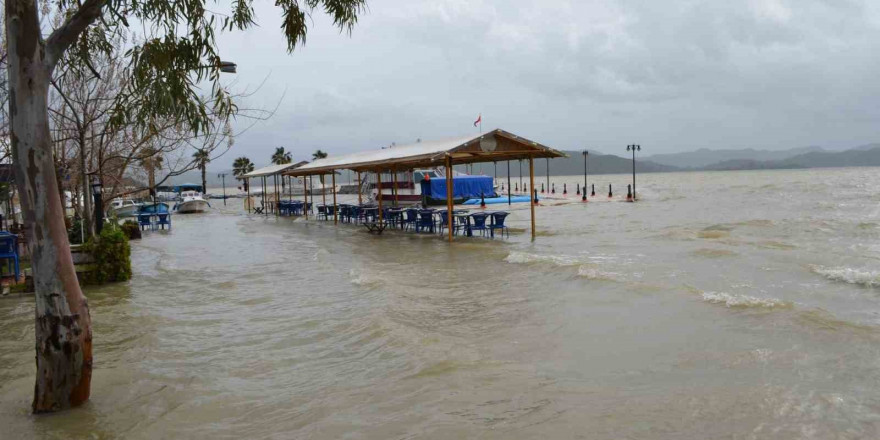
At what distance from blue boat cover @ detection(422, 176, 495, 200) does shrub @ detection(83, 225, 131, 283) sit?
28230mm

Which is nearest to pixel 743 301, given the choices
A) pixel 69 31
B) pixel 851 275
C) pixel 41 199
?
pixel 851 275

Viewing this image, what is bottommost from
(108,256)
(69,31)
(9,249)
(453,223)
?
(453,223)

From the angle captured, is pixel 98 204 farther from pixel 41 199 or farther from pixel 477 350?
pixel 477 350

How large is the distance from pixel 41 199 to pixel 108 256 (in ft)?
25.5

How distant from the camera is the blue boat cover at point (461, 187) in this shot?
130 ft

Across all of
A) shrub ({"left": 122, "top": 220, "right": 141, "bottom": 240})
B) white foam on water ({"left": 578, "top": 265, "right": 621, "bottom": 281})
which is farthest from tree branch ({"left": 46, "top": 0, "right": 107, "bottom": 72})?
shrub ({"left": 122, "top": 220, "right": 141, "bottom": 240})

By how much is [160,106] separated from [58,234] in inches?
49.7

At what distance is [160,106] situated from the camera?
4828mm

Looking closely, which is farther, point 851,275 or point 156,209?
point 156,209

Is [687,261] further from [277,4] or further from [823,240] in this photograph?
[277,4]

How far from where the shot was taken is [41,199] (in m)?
4.23

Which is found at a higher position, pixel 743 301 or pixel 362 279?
pixel 362 279

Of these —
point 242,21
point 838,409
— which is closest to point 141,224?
point 242,21

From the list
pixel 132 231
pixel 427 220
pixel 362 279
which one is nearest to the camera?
pixel 362 279
